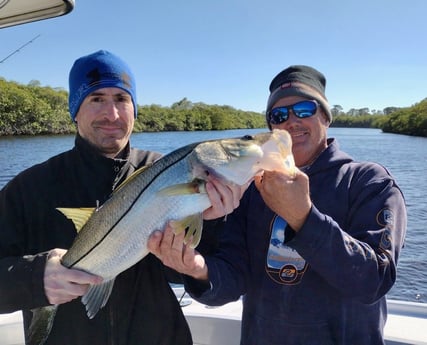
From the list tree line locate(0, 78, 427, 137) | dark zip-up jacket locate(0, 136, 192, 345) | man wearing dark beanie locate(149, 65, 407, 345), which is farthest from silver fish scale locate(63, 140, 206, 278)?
tree line locate(0, 78, 427, 137)

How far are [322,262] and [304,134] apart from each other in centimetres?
85

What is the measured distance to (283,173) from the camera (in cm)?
195

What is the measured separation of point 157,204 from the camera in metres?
2.00

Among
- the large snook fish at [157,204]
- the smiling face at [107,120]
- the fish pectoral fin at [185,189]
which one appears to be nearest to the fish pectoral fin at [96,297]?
the large snook fish at [157,204]

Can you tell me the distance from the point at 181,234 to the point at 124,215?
0.30m

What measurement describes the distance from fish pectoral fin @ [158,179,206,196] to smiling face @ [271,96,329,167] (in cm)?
77

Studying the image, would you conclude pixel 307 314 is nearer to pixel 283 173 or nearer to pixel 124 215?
pixel 283 173

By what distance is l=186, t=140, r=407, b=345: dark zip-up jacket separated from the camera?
1.98m

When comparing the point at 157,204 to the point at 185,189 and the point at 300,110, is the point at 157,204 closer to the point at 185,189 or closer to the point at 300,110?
the point at 185,189

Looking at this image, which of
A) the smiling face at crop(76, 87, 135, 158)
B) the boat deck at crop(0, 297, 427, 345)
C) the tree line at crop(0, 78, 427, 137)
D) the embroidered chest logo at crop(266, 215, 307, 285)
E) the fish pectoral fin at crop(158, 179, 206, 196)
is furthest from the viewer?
the tree line at crop(0, 78, 427, 137)

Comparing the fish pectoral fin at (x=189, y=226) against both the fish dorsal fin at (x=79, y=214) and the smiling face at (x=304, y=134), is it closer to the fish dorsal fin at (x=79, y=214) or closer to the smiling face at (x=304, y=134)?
the fish dorsal fin at (x=79, y=214)

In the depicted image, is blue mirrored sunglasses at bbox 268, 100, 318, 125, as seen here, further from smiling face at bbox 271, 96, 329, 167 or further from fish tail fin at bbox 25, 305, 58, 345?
fish tail fin at bbox 25, 305, 58, 345

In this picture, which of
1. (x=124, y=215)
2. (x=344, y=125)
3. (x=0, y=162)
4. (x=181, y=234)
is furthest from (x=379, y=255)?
(x=344, y=125)

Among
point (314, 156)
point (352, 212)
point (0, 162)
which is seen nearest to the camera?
point (352, 212)
